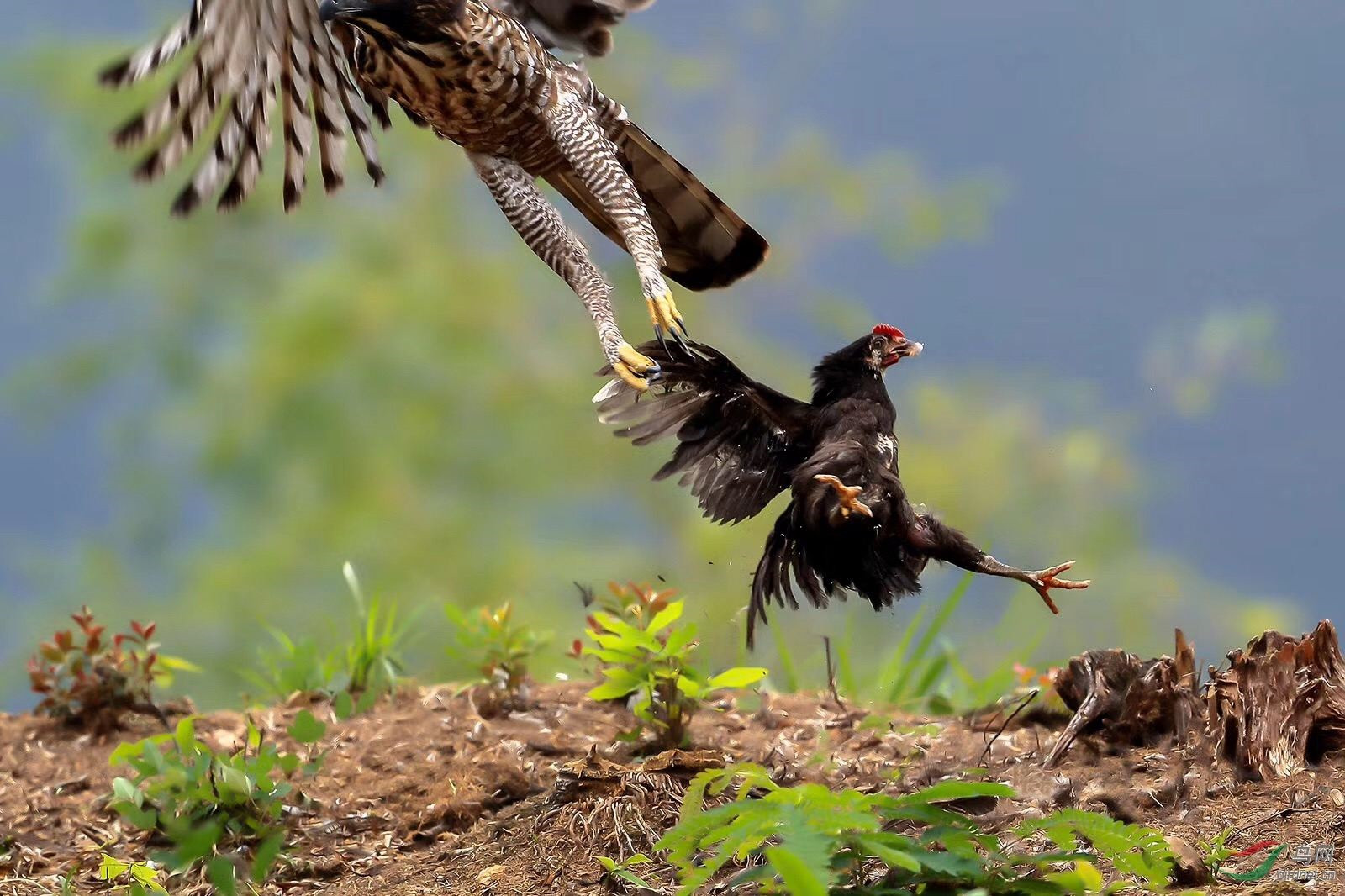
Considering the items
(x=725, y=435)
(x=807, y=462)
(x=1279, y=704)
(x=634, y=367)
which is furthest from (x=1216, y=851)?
(x=634, y=367)

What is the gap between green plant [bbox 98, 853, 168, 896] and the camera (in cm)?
327

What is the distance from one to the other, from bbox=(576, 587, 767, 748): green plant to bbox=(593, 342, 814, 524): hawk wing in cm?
35

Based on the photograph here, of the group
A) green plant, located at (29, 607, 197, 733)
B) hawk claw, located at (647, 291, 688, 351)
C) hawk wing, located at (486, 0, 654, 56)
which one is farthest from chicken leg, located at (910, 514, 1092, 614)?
green plant, located at (29, 607, 197, 733)

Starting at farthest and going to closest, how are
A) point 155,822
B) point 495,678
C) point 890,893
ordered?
point 495,678, point 155,822, point 890,893

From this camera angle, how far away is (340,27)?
3443 millimetres

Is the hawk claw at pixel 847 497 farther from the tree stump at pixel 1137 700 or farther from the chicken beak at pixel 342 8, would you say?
the chicken beak at pixel 342 8

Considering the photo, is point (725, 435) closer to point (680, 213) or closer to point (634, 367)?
point (634, 367)

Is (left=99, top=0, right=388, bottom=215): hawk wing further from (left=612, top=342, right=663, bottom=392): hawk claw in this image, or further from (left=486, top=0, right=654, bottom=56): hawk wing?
(left=612, top=342, right=663, bottom=392): hawk claw

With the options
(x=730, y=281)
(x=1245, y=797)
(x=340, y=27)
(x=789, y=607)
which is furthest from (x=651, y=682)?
(x=340, y=27)

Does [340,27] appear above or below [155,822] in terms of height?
above

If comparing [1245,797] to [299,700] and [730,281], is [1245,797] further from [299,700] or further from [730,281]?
[299,700]

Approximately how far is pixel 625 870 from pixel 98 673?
251 centimetres

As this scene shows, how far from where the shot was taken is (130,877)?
11.5ft

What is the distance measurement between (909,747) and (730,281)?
1.52 meters
